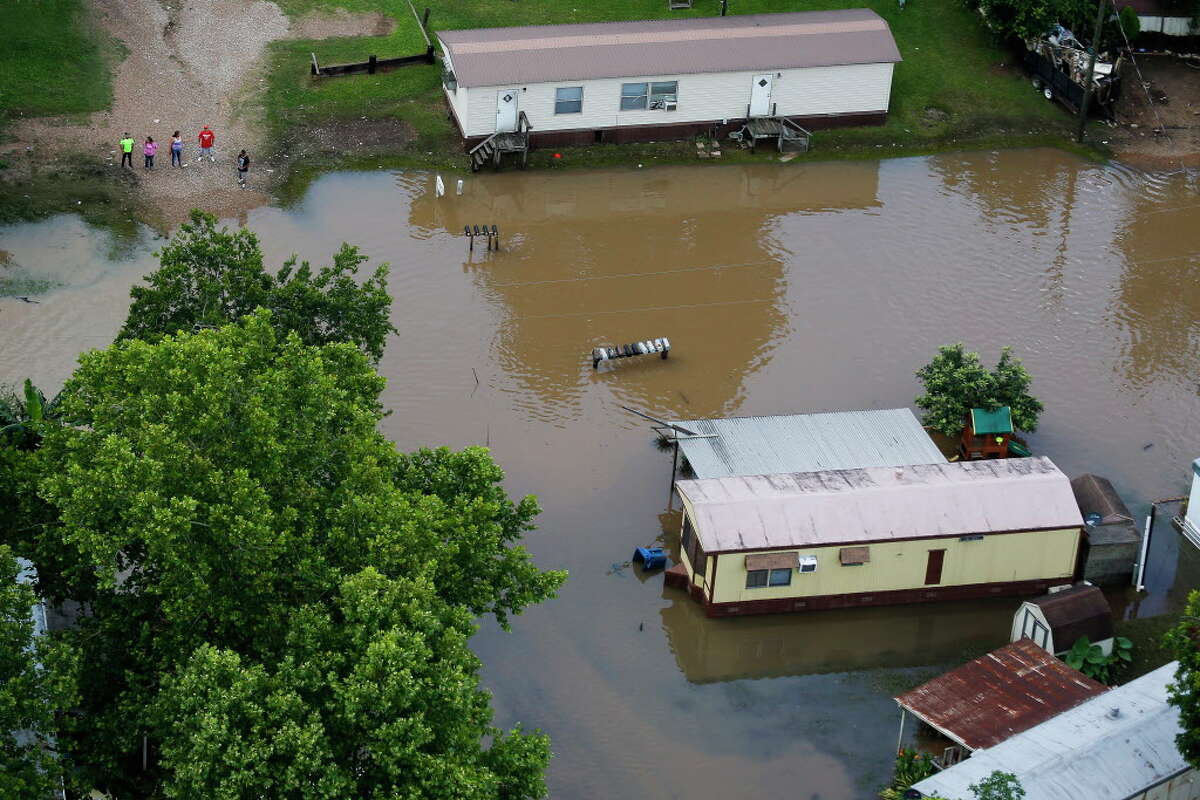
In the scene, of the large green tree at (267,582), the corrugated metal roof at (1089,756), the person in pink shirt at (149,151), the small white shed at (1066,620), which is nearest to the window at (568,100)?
the person in pink shirt at (149,151)

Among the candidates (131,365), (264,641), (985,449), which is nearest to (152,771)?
(264,641)

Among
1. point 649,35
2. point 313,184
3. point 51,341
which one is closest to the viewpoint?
point 51,341

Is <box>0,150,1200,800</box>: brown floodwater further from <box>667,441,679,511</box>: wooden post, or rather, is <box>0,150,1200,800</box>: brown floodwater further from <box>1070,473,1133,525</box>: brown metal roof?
<box>1070,473,1133,525</box>: brown metal roof

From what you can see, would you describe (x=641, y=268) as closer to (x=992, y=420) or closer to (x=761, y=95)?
(x=761, y=95)

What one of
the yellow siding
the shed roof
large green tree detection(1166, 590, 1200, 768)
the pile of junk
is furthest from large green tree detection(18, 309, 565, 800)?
the pile of junk

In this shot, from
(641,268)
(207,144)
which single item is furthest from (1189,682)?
(207,144)

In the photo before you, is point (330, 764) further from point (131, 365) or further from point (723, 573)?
point (723, 573)
